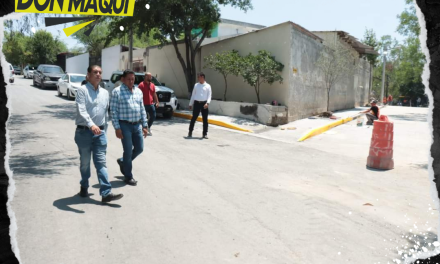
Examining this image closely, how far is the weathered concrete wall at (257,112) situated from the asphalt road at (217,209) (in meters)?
5.15

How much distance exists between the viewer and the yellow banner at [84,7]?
2.22 meters

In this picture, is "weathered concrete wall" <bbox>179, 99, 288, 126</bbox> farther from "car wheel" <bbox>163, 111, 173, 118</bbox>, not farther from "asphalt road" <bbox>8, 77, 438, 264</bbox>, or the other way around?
"asphalt road" <bbox>8, 77, 438, 264</bbox>

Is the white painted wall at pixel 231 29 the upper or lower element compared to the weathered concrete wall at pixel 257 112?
upper

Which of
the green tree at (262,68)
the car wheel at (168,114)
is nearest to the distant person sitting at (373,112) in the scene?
the green tree at (262,68)

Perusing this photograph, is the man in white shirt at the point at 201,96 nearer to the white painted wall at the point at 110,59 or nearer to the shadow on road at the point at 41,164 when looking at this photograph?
the shadow on road at the point at 41,164

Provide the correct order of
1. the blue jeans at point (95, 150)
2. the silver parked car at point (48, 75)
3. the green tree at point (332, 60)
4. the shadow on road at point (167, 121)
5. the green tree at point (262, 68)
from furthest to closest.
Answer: the silver parked car at point (48, 75) → the green tree at point (332, 60) → the green tree at point (262, 68) → the shadow on road at point (167, 121) → the blue jeans at point (95, 150)

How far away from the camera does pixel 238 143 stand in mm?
10328

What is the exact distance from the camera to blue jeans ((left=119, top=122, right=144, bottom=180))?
18.2 ft

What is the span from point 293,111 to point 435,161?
45.2 ft

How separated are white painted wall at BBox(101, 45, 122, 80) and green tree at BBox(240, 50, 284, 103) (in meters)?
13.7

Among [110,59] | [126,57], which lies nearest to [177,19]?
[126,57]

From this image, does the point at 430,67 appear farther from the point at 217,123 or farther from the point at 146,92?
the point at 217,123

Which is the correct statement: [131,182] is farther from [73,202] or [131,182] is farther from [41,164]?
[41,164]

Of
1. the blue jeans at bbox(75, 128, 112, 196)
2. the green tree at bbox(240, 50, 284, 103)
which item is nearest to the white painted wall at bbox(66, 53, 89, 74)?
the green tree at bbox(240, 50, 284, 103)
